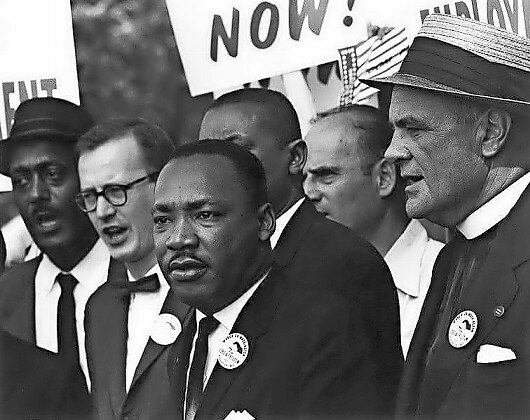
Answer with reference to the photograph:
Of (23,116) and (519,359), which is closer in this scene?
(519,359)

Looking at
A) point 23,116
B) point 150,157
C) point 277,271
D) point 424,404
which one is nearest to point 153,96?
point 150,157

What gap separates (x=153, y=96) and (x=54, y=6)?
57cm

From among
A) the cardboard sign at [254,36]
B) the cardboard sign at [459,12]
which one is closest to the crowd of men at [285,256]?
the cardboard sign at [254,36]

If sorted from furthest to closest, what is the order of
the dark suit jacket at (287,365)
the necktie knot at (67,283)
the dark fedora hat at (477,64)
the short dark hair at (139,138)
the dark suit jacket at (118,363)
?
the necktie knot at (67,283) → the short dark hair at (139,138) → the dark suit jacket at (118,363) → the dark suit jacket at (287,365) → the dark fedora hat at (477,64)

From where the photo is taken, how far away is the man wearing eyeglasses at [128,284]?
204 inches

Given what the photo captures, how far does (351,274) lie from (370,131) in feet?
1.67

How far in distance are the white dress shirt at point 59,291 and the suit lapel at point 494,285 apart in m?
1.58

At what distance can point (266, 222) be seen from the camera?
188 inches

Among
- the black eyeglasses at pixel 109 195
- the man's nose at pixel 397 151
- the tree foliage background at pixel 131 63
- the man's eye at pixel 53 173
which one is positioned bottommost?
the black eyeglasses at pixel 109 195

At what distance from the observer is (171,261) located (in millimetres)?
4719

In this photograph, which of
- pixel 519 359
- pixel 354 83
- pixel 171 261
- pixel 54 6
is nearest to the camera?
pixel 519 359

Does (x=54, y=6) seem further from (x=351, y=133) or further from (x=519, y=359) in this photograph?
(x=519, y=359)

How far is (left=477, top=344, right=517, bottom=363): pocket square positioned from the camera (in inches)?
169

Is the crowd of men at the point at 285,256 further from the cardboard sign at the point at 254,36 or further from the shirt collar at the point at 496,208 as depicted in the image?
the cardboard sign at the point at 254,36
